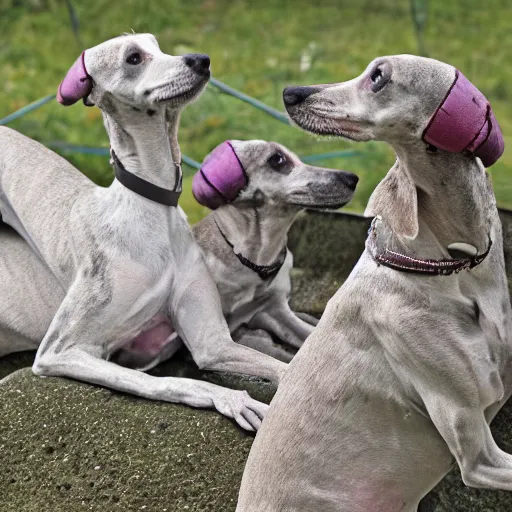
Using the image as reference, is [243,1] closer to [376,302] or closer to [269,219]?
[269,219]

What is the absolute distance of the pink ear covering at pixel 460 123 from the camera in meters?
2.18

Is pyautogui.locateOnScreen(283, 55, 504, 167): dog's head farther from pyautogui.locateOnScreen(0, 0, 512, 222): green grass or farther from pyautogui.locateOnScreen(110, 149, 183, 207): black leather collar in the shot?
pyautogui.locateOnScreen(0, 0, 512, 222): green grass

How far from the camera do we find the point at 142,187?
3.42m

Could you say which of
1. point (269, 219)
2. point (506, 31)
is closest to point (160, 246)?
point (269, 219)

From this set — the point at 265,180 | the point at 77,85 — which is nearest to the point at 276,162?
the point at 265,180

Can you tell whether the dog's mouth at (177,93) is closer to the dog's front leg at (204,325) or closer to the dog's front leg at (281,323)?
the dog's front leg at (204,325)

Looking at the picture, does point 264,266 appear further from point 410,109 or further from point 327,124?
point 410,109

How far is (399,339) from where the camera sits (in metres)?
2.34

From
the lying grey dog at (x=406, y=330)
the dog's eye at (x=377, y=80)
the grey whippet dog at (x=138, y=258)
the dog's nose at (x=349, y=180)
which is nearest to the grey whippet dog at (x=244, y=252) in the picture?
the dog's nose at (x=349, y=180)

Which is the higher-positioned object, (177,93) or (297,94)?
(297,94)

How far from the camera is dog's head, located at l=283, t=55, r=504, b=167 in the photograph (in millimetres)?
2189

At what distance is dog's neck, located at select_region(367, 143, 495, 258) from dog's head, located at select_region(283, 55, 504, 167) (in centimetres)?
4

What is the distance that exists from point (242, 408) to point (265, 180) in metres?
0.79

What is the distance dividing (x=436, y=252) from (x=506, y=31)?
5.94m
